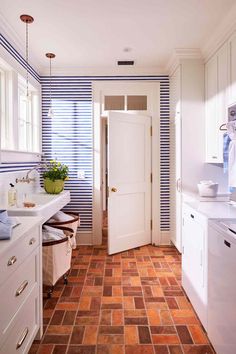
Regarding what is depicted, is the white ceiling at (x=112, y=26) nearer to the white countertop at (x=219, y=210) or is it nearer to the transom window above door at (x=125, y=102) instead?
the transom window above door at (x=125, y=102)

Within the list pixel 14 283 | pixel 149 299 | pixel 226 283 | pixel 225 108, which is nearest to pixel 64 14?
pixel 225 108

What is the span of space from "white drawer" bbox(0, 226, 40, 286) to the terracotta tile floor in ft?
2.45

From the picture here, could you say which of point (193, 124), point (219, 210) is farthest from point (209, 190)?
point (193, 124)

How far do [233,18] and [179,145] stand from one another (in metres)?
1.44

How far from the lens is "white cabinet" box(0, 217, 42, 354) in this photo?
130 centimetres

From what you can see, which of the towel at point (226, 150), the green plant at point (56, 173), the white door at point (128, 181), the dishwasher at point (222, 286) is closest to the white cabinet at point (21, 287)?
the dishwasher at point (222, 286)

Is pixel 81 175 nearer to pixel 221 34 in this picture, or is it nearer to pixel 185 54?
pixel 185 54

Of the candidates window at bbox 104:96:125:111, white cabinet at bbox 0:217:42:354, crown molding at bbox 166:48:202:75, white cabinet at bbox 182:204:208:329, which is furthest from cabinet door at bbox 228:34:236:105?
white cabinet at bbox 0:217:42:354

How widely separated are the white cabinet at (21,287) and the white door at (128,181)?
6.05ft

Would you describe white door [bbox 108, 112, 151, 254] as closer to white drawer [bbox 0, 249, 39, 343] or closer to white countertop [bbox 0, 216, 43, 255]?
white countertop [bbox 0, 216, 43, 255]

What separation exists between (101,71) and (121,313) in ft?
10.5

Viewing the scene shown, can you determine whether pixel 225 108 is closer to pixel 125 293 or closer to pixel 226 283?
pixel 226 283

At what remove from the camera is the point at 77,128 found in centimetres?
396

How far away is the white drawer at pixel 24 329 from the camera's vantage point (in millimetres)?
1358
